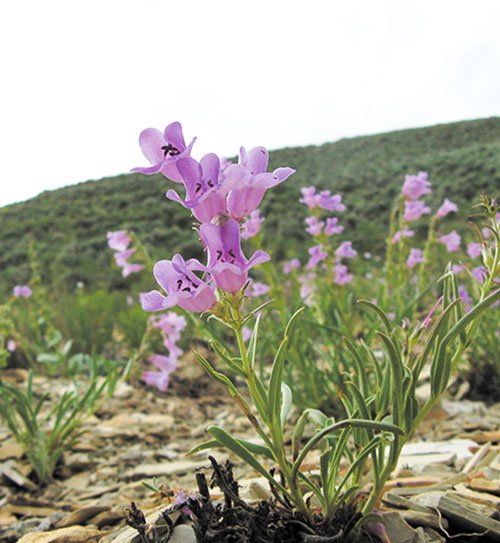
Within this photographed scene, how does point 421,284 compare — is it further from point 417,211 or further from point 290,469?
point 290,469

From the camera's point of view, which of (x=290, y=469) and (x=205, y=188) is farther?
(x=290, y=469)

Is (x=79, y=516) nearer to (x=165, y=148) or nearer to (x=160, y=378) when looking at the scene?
(x=165, y=148)

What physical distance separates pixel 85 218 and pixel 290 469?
19119 mm

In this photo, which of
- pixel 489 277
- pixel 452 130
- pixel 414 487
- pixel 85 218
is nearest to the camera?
pixel 489 277

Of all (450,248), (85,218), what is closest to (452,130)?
(85,218)

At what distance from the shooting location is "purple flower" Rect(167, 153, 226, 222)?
99 cm

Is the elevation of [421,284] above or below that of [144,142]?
below

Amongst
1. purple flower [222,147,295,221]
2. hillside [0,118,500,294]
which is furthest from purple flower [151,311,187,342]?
hillside [0,118,500,294]

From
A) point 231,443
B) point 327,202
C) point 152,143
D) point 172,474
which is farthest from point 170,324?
point 152,143

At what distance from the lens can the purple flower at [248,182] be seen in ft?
3.24

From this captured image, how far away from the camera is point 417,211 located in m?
3.21

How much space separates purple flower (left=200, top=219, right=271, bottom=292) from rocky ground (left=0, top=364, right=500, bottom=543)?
427 mm

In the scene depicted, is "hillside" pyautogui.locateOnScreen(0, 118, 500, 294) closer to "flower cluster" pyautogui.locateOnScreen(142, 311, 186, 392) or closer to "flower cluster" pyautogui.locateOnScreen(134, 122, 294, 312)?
"flower cluster" pyautogui.locateOnScreen(142, 311, 186, 392)

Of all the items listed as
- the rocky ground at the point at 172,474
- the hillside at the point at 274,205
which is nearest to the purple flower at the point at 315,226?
the rocky ground at the point at 172,474
